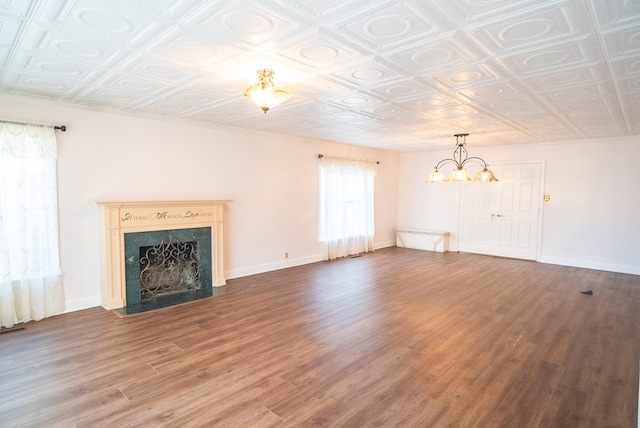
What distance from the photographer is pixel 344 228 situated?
7.70 metres

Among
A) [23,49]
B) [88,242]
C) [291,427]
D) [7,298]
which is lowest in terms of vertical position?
[291,427]

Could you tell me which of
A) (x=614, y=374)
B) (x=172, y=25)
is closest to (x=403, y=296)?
(x=614, y=374)

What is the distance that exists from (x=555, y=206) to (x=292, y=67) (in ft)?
21.6

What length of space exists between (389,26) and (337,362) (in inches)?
105

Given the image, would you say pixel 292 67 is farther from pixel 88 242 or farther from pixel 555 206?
pixel 555 206

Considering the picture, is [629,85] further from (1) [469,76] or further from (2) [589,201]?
(2) [589,201]

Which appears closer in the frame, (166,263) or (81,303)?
(81,303)

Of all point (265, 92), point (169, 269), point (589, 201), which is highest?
point (265, 92)

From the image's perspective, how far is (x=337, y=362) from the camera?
3006mm

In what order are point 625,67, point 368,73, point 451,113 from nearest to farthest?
point 625,67 < point 368,73 < point 451,113

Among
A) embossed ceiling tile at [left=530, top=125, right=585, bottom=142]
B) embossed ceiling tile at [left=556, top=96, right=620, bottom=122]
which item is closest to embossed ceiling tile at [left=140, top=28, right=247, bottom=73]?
embossed ceiling tile at [left=556, top=96, right=620, bottom=122]

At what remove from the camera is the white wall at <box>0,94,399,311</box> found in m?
4.20

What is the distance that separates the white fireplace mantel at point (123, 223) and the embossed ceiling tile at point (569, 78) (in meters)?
4.36

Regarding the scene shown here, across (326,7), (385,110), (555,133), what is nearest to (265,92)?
(326,7)
